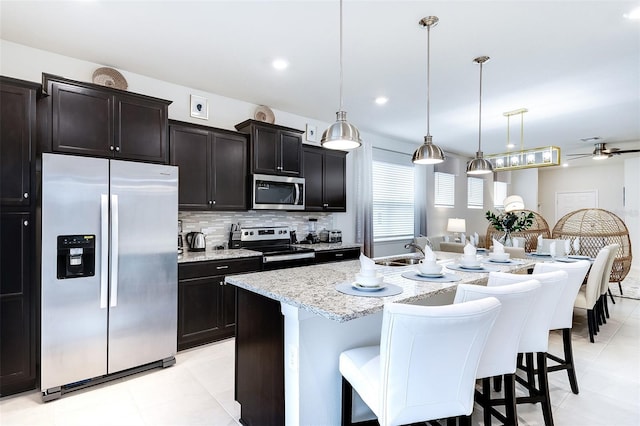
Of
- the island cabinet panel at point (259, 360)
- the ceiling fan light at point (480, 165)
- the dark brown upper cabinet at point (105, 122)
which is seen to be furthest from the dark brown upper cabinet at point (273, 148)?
the island cabinet panel at point (259, 360)

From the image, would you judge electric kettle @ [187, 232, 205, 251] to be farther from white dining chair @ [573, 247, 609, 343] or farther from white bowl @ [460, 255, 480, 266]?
white dining chair @ [573, 247, 609, 343]

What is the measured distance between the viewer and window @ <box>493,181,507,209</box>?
865 cm

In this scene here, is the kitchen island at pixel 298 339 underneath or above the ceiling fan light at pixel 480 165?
underneath

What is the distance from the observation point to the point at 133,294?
2693 millimetres

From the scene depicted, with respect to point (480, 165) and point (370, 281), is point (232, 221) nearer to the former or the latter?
point (370, 281)

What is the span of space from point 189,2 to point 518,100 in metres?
3.79

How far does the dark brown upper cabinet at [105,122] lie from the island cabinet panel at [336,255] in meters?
2.06

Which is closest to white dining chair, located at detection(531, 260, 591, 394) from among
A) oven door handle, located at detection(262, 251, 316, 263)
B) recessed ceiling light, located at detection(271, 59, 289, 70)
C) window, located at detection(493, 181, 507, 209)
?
oven door handle, located at detection(262, 251, 316, 263)

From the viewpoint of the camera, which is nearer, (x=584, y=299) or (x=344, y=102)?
(x=584, y=299)

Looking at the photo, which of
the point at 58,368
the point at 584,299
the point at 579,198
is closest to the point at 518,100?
the point at 584,299

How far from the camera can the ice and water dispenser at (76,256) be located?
7.82ft

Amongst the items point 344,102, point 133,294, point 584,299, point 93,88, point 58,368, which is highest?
point 344,102

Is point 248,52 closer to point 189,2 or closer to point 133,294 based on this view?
point 189,2

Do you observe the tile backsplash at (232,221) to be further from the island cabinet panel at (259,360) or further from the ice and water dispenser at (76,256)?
the island cabinet panel at (259,360)
